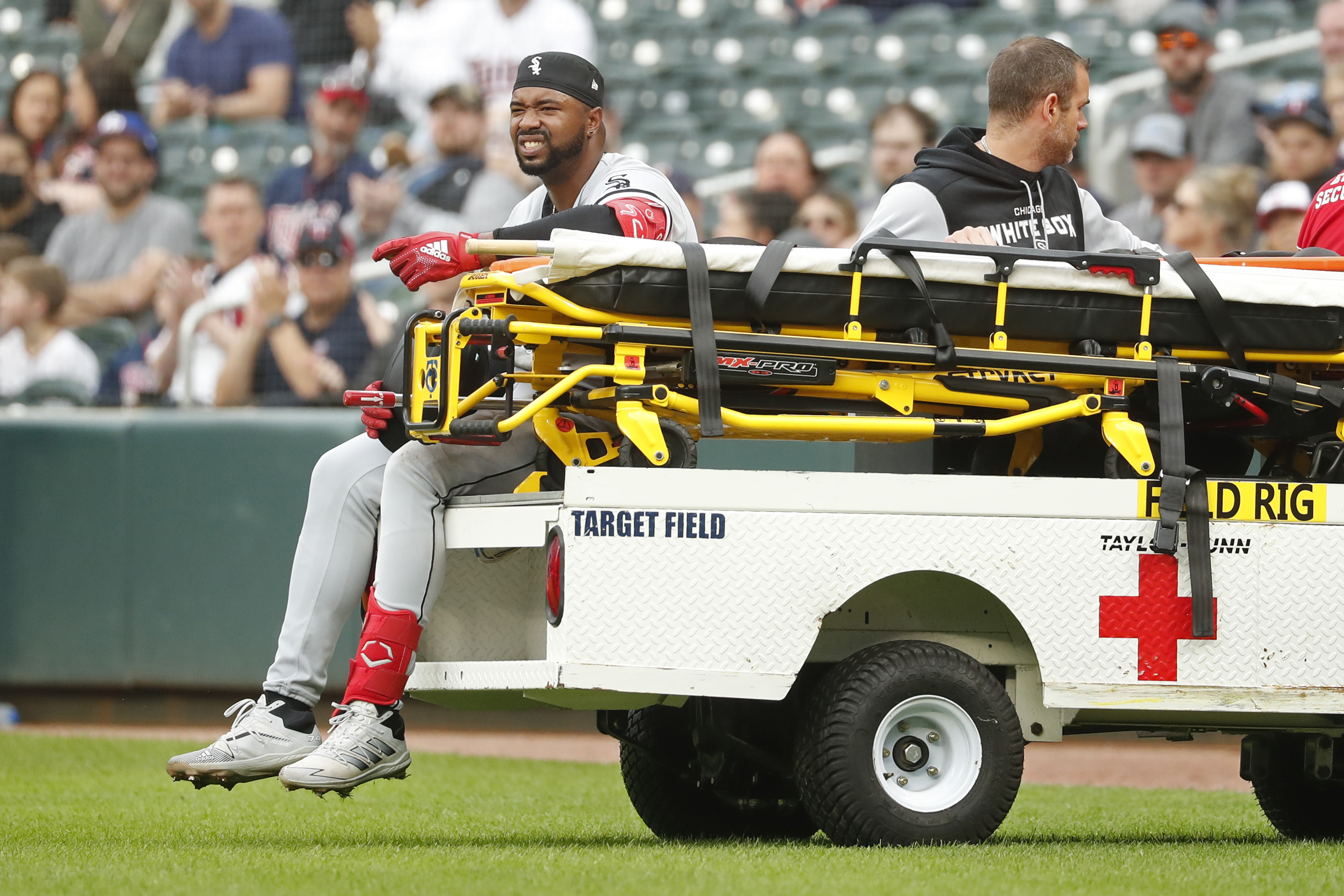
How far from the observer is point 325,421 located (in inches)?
356

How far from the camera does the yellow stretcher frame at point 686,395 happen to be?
439 cm

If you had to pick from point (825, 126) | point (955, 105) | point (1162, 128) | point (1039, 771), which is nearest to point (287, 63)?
point (825, 126)

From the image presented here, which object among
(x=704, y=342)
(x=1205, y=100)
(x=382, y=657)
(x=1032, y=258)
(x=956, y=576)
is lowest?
(x=382, y=657)

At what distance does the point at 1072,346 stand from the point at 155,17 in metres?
10.9

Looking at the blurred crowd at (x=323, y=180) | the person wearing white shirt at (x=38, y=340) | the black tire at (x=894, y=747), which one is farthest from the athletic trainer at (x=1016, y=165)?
A: the person wearing white shirt at (x=38, y=340)

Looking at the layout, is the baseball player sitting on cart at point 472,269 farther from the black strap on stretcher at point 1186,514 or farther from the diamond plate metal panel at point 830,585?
the black strap on stretcher at point 1186,514

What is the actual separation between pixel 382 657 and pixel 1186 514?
209 centimetres

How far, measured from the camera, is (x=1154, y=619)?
4.62m

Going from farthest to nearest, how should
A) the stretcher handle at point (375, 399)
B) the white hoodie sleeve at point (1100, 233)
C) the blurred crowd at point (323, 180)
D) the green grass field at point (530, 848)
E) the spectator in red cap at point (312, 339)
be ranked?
the spectator in red cap at point (312, 339) < the blurred crowd at point (323, 180) < the white hoodie sleeve at point (1100, 233) < the stretcher handle at point (375, 399) < the green grass field at point (530, 848)

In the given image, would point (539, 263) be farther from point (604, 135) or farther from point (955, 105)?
point (955, 105)

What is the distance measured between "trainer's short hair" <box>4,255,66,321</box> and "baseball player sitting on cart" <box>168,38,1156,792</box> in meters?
6.21

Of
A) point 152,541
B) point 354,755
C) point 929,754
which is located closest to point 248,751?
point 354,755

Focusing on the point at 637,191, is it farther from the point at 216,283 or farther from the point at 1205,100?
the point at 216,283

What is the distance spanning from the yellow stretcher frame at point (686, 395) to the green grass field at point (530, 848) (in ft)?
3.33
